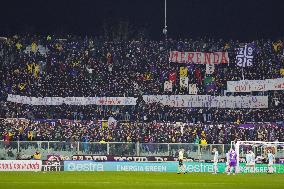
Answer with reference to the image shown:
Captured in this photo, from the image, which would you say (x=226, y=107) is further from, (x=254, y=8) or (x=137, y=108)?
(x=254, y=8)

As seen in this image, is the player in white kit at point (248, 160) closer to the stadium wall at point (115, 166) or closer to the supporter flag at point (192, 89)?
the stadium wall at point (115, 166)

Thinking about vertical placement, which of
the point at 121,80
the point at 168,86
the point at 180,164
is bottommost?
the point at 180,164

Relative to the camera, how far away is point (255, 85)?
6556 centimetres

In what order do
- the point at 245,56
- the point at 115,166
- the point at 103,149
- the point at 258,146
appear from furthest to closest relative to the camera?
1. the point at 245,56
2. the point at 103,149
3. the point at 258,146
4. the point at 115,166

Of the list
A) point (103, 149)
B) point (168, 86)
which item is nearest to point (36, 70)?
point (168, 86)

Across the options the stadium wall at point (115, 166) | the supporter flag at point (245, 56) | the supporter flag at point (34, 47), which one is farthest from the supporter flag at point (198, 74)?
the stadium wall at point (115, 166)

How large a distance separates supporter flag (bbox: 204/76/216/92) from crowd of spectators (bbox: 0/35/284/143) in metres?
0.35

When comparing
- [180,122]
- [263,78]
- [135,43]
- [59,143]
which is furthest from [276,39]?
[59,143]

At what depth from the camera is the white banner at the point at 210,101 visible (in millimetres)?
64562

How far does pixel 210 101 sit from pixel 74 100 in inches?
518

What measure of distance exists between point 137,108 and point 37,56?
1196 cm

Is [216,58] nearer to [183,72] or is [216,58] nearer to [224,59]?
[224,59]

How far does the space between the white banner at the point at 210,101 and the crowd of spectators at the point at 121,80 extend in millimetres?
580

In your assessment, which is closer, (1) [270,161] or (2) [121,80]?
(1) [270,161]
